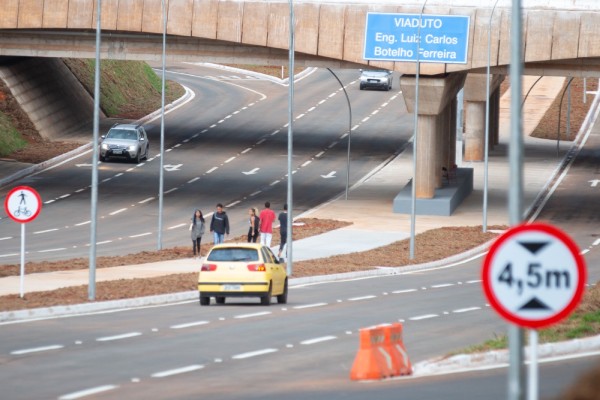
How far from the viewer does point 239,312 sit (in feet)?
92.3

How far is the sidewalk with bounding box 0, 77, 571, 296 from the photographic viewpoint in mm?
35688

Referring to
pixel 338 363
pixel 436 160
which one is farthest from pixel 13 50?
pixel 338 363

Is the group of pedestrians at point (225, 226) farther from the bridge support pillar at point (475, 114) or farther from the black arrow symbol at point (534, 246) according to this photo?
the bridge support pillar at point (475, 114)

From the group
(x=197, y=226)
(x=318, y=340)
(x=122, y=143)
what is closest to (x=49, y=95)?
(x=122, y=143)

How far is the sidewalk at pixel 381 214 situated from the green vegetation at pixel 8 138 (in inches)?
657

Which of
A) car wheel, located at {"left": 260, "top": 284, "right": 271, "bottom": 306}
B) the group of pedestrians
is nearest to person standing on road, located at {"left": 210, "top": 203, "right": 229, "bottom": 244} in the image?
the group of pedestrians

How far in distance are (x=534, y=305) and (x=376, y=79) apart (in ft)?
307

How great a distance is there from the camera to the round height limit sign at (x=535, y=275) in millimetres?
8992

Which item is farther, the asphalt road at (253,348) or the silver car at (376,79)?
the silver car at (376,79)

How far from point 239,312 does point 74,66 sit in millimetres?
59306

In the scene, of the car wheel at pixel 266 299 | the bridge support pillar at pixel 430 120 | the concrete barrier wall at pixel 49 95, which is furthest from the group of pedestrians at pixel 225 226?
the concrete barrier wall at pixel 49 95

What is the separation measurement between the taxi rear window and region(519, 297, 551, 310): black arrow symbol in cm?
2017

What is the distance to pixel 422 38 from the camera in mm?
56031

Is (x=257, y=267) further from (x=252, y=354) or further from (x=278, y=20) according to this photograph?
(x=278, y=20)
